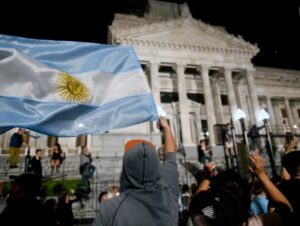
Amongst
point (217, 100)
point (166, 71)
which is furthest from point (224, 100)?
point (166, 71)

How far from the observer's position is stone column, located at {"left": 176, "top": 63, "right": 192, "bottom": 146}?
25.7 meters

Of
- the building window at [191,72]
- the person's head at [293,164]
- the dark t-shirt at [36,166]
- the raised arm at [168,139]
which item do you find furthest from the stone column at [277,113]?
the raised arm at [168,139]

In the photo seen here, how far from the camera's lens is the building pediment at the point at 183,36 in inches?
1063

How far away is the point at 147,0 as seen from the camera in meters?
38.1

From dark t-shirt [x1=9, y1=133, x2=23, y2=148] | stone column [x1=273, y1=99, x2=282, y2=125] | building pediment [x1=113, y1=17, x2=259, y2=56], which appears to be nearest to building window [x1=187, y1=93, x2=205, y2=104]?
building pediment [x1=113, y1=17, x2=259, y2=56]

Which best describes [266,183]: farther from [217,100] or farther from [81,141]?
[217,100]

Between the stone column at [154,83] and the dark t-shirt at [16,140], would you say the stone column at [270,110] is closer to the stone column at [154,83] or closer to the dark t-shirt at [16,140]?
the stone column at [154,83]

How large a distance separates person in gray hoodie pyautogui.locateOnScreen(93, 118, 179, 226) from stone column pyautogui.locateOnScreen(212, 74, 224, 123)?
27.7 metres

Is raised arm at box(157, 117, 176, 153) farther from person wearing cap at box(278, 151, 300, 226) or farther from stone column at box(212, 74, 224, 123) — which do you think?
stone column at box(212, 74, 224, 123)

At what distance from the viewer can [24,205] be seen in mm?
3395

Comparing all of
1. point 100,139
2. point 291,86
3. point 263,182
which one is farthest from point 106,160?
point 291,86

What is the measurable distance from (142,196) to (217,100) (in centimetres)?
2925

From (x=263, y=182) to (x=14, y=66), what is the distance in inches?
145

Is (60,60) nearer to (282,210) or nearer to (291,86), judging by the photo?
(282,210)
